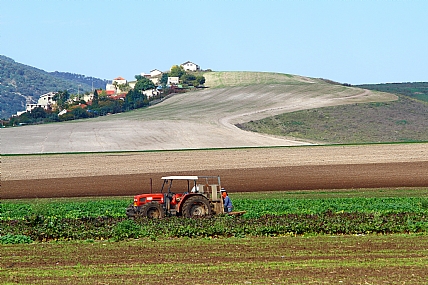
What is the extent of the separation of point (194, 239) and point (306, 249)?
4166 mm

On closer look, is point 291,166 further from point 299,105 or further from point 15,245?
point 299,105

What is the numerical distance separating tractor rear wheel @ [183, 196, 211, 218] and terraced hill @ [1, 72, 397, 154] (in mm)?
47470

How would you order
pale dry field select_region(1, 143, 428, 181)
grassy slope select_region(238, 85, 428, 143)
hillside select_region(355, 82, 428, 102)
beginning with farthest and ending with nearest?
hillside select_region(355, 82, 428, 102), grassy slope select_region(238, 85, 428, 143), pale dry field select_region(1, 143, 428, 181)

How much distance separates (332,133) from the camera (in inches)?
3632

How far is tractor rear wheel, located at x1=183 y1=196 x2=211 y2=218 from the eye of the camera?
2727 centimetres

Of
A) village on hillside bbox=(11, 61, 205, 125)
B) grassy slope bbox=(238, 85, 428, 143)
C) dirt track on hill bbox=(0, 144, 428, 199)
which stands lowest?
dirt track on hill bbox=(0, 144, 428, 199)

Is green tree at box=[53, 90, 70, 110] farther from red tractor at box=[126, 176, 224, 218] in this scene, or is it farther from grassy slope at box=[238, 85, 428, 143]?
red tractor at box=[126, 176, 224, 218]

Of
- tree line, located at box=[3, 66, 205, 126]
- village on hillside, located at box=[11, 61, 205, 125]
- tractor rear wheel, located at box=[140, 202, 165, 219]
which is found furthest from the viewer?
village on hillside, located at box=[11, 61, 205, 125]

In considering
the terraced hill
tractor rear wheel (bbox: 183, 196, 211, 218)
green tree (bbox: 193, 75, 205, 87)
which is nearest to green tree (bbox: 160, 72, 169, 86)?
green tree (bbox: 193, 75, 205, 87)

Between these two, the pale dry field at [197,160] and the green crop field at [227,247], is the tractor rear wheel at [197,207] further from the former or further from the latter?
the pale dry field at [197,160]

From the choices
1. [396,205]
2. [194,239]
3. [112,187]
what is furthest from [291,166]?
[194,239]

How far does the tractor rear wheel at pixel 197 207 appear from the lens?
89.5 feet

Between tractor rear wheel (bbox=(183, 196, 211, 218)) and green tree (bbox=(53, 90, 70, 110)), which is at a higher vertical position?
green tree (bbox=(53, 90, 70, 110))

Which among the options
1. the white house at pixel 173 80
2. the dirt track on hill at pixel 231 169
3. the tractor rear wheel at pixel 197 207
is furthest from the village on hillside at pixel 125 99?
the tractor rear wheel at pixel 197 207
